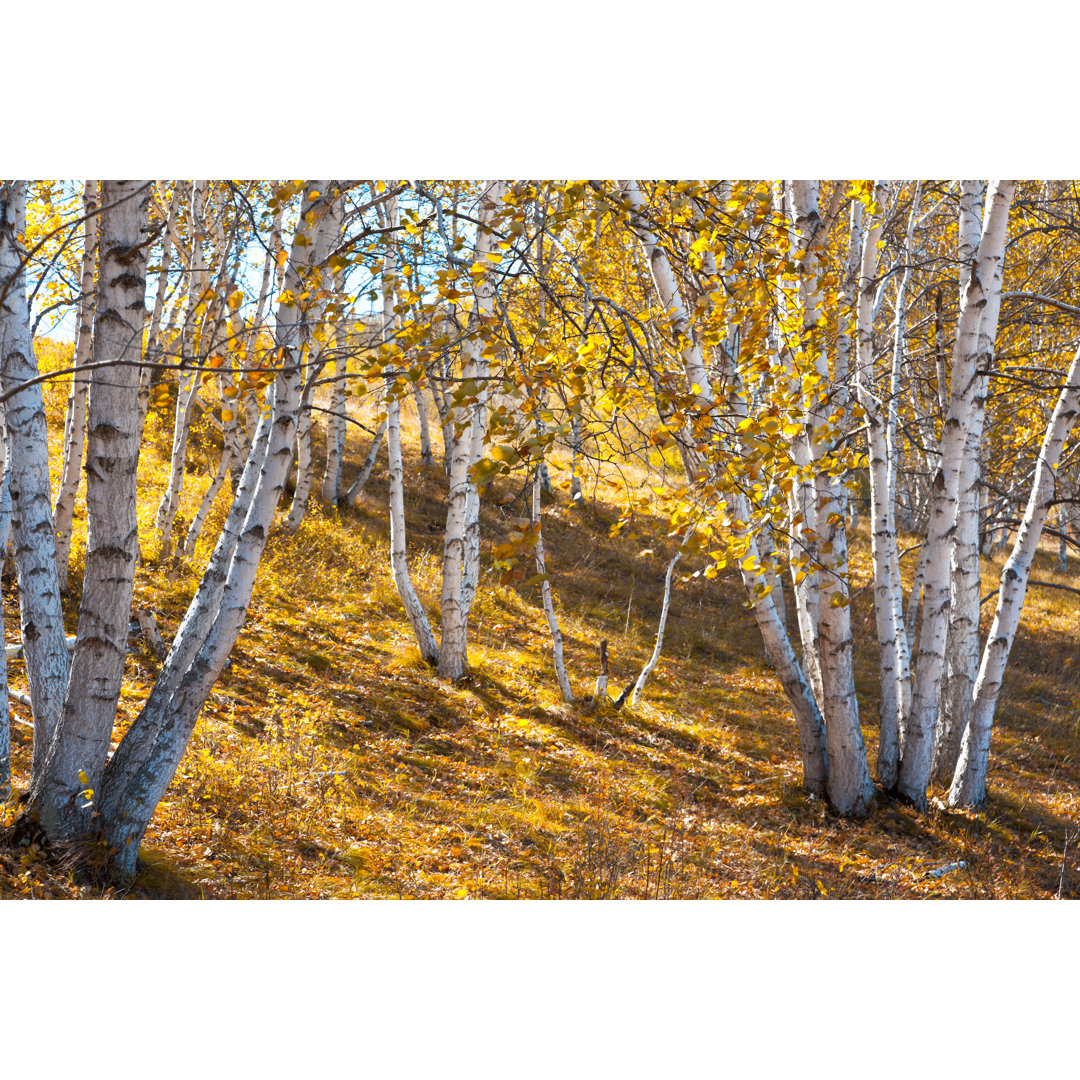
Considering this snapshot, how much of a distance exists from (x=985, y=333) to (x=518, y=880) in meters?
4.37

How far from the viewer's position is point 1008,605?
5.74 m

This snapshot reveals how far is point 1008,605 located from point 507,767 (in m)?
3.79

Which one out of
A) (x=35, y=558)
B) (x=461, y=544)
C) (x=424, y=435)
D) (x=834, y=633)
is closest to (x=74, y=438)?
(x=461, y=544)

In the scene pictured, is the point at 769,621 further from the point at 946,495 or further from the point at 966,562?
the point at 966,562

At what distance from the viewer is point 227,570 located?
3.57 m

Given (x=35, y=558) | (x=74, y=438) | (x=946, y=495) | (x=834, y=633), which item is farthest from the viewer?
(x=74, y=438)

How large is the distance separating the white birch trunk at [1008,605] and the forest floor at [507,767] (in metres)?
0.33

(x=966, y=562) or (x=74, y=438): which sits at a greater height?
(x=74, y=438)

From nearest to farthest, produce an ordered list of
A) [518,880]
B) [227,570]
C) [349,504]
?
[227,570] → [518,880] → [349,504]

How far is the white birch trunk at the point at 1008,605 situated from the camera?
18.3ft

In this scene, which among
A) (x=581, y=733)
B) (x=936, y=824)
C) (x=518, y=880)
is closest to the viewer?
(x=518, y=880)

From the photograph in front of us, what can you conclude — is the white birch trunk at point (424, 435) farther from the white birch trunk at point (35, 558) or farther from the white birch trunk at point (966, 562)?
the white birch trunk at point (35, 558)
